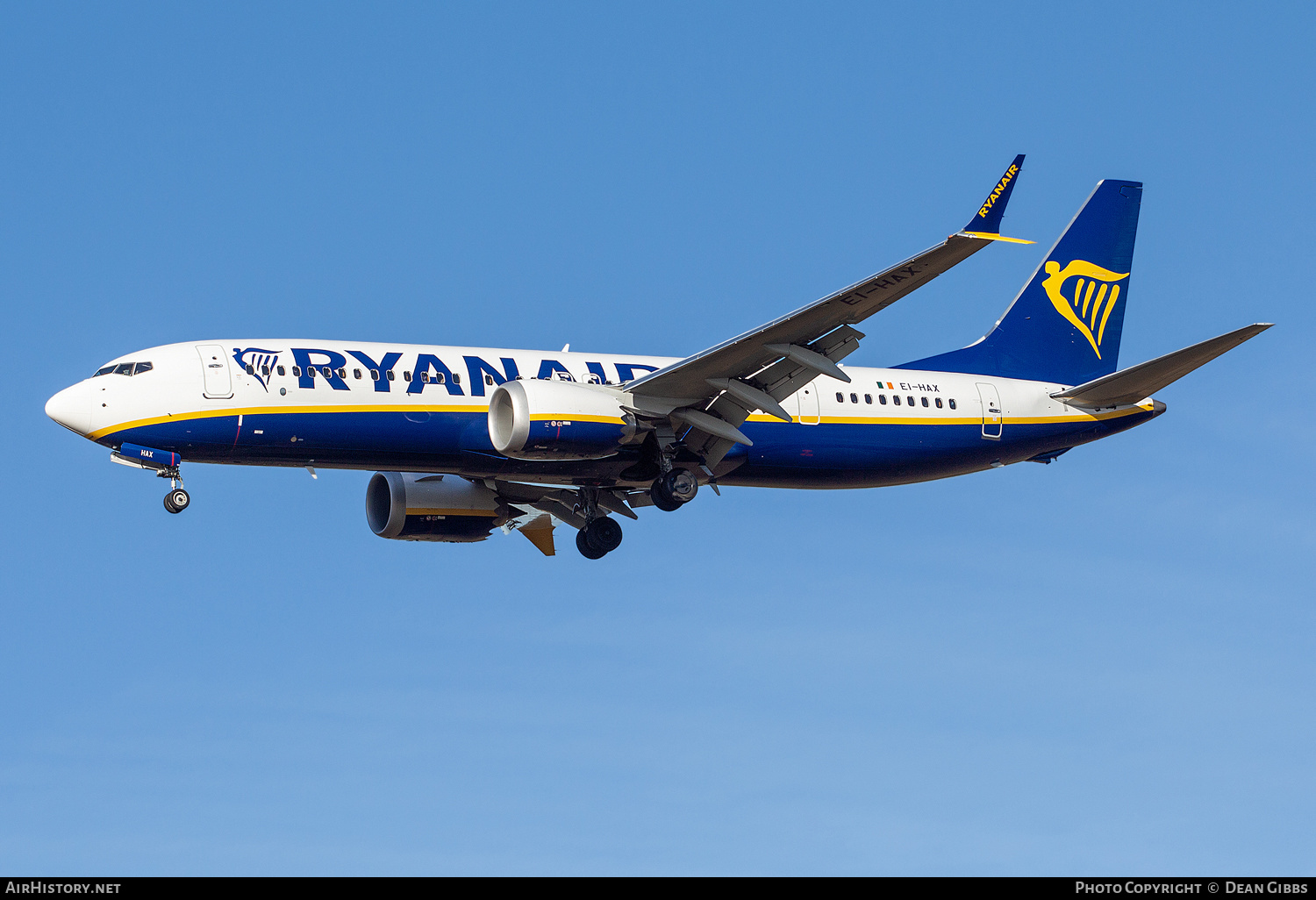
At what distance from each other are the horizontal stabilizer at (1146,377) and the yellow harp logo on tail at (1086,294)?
2.87m

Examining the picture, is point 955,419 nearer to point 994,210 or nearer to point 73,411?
point 994,210

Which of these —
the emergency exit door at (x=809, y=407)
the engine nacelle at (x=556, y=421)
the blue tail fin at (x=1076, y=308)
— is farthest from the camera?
the blue tail fin at (x=1076, y=308)

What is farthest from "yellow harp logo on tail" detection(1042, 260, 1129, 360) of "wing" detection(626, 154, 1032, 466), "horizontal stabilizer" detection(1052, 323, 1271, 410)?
"wing" detection(626, 154, 1032, 466)

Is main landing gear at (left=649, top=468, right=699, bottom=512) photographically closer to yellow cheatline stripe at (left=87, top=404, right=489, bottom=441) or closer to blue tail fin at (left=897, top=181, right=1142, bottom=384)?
yellow cheatline stripe at (left=87, top=404, right=489, bottom=441)

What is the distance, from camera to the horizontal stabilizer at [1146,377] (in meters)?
34.2

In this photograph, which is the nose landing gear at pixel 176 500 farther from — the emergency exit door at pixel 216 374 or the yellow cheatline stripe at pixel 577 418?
the yellow cheatline stripe at pixel 577 418

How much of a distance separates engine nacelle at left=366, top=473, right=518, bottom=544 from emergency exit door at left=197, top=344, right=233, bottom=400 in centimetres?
704

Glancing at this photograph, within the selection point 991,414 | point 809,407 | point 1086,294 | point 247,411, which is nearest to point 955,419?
point 991,414

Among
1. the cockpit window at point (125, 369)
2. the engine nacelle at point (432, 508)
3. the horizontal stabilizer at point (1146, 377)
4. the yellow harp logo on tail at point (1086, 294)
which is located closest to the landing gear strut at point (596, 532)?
the engine nacelle at point (432, 508)

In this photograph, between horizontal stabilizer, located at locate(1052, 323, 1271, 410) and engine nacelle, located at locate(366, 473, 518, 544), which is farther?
engine nacelle, located at locate(366, 473, 518, 544)

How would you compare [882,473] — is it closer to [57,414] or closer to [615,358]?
[615,358]

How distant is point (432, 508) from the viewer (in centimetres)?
4003

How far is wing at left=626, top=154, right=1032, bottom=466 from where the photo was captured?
29.6 m

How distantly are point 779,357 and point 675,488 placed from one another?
4197 mm
